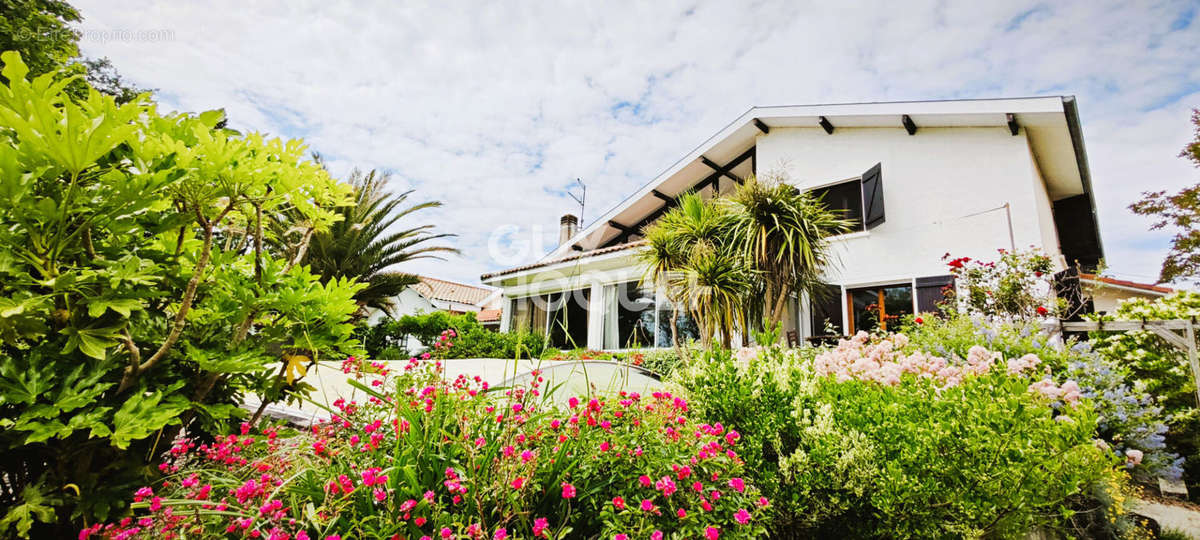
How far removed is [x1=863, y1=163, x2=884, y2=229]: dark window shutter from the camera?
25.5 ft

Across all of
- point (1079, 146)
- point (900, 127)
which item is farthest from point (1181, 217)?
point (900, 127)

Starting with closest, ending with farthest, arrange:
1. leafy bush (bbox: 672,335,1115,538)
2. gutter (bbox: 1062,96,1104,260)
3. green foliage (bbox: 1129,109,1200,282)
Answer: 1. leafy bush (bbox: 672,335,1115,538)
2. gutter (bbox: 1062,96,1104,260)
3. green foliage (bbox: 1129,109,1200,282)

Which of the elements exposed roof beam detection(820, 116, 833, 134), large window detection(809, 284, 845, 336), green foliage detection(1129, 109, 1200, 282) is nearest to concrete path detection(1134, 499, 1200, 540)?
large window detection(809, 284, 845, 336)

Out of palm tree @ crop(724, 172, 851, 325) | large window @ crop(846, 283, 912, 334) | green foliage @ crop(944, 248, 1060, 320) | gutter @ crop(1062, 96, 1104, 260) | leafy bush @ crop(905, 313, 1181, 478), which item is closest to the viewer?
leafy bush @ crop(905, 313, 1181, 478)

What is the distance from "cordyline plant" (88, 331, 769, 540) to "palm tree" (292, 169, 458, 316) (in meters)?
9.81

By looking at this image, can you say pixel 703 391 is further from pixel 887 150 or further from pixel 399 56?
pixel 887 150

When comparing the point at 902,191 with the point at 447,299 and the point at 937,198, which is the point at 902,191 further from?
the point at 447,299

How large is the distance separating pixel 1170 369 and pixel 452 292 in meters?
28.7

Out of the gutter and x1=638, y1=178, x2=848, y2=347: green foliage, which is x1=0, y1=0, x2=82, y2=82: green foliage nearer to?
x1=638, y1=178, x2=848, y2=347: green foliage

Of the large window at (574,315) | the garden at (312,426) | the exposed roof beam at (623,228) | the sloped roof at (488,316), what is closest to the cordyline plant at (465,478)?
the garden at (312,426)

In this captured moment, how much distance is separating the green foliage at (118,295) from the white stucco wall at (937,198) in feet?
27.6

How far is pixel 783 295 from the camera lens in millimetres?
6992

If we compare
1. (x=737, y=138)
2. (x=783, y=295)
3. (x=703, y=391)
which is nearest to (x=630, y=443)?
(x=703, y=391)

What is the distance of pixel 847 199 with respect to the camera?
8742 millimetres
